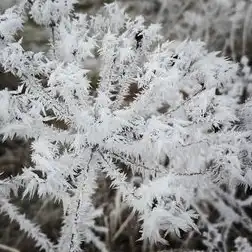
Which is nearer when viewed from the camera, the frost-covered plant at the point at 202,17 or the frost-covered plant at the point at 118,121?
the frost-covered plant at the point at 118,121

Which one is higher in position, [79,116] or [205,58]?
[205,58]

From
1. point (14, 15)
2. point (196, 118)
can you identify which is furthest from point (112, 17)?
point (196, 118)

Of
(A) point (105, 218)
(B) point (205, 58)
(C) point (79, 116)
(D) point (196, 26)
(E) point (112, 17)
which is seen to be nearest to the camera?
(C) point (79, 116)

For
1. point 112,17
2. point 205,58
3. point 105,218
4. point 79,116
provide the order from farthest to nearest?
point 105,218, point 112,17, point 205,58, point 79,116

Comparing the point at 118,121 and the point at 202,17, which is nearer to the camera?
the point at 118,121

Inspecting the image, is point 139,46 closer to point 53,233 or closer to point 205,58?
point 205,58

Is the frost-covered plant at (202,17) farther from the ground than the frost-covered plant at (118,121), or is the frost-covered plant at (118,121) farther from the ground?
the frost-covered plant at (202,17)

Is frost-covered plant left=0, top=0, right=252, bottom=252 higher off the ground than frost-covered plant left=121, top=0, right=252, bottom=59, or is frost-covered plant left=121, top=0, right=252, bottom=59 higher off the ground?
frost-covered plant left=121, top=0, right=252, bottom=59

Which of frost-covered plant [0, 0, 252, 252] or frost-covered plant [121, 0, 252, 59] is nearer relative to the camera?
frost-covered plant [0, 0, 252, 252]

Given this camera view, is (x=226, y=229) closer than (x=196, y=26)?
Yes

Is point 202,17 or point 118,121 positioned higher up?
point 202,17

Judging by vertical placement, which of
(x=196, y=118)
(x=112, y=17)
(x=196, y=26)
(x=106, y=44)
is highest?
(x=196, y=26)
